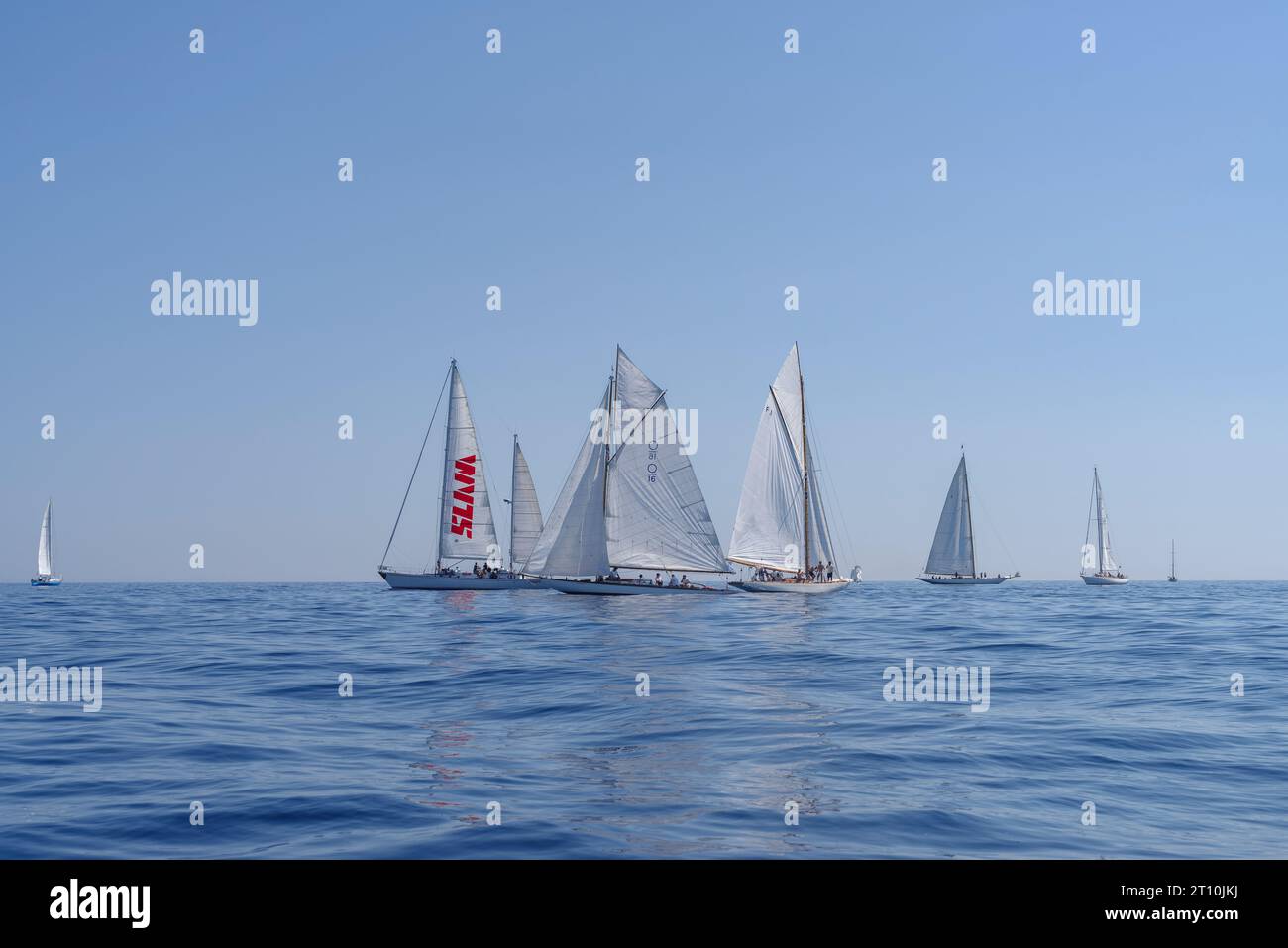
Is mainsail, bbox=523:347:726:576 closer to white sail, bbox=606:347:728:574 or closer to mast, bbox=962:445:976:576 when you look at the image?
white sail, bbox=606:347:728:574

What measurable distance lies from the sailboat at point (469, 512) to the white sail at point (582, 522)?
41.7 ft

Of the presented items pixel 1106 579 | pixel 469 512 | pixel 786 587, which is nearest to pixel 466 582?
pixel 469 512

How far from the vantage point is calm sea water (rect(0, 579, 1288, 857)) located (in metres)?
12.3

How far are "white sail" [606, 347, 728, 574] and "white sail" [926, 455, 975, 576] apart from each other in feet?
205

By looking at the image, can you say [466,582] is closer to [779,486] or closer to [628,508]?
[628,508]

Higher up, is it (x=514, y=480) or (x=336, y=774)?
(x=514, y=480)

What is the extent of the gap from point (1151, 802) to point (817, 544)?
8011 cm

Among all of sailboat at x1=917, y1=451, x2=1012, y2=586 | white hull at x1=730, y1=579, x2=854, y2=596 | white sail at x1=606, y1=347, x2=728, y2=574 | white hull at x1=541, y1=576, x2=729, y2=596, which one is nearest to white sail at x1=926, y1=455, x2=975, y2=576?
sailboat at x1=917, y1=451, x2=1012, y2=586

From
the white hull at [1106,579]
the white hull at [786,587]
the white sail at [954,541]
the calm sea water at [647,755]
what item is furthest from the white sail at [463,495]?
the white hull at [1106,579]

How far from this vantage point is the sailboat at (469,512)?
98375 millimetres

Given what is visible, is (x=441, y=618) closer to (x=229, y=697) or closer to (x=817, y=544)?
(x=229, y=697)

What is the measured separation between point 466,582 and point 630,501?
83.5 feet
